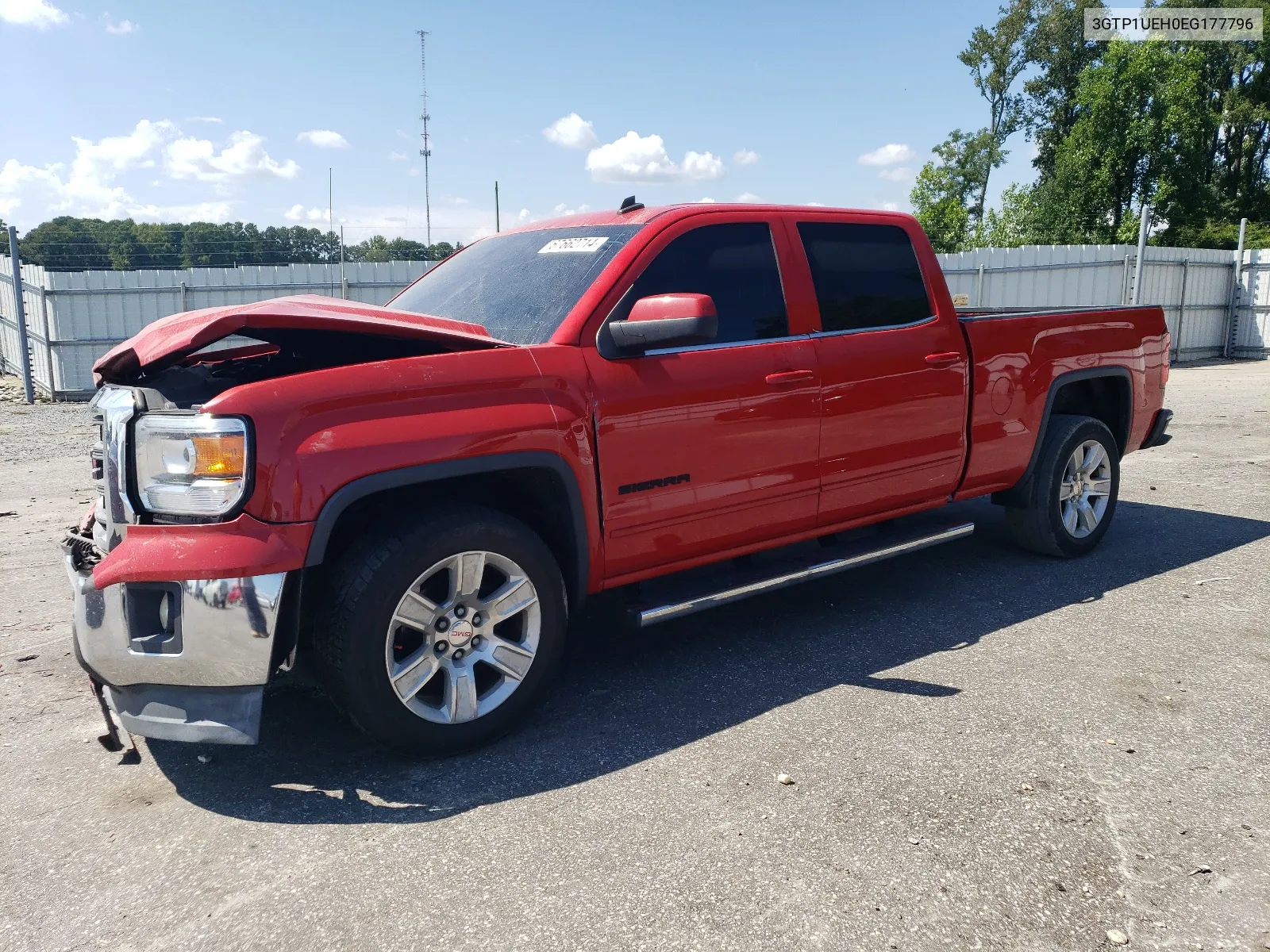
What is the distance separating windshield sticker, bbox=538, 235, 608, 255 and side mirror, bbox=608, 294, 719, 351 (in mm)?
592

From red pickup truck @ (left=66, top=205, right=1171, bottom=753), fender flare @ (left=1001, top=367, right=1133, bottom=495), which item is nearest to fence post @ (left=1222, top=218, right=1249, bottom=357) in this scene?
fender flare @ (left=1001, top=367, right=1133, bottom=495)

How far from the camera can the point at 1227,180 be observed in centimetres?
4272

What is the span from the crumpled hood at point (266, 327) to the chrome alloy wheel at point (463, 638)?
796 mm

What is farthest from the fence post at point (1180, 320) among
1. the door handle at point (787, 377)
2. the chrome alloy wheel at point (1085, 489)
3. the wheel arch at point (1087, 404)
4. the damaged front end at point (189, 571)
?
the damaged front end at point (189, 571)

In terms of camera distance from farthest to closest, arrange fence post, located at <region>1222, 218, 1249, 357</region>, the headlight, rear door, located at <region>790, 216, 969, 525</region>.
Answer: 1. fence post, located at <region>1222, 218, 1249, 357</region>
2. rear door, located at <region>790, 216, 969, 525</region>
3. the headlight

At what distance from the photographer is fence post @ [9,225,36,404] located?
15.1 meters

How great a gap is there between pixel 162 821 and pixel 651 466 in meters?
2.03

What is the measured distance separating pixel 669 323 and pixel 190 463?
5.43 ft

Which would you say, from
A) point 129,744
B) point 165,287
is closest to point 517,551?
point 129,744

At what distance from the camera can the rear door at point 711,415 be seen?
363 centimetres


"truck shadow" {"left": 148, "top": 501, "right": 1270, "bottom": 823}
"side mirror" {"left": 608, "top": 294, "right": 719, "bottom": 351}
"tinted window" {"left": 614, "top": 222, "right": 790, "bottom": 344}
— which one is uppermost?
"tinted window" {"left": 614, "top": 222, "right": 790, "bottom": 344}

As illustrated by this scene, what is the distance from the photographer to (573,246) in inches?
164

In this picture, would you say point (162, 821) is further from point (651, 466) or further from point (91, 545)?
point (651, 466)

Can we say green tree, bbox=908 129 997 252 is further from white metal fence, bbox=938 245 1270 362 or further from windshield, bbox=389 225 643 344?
windshield, bbox=389 225 643 344
